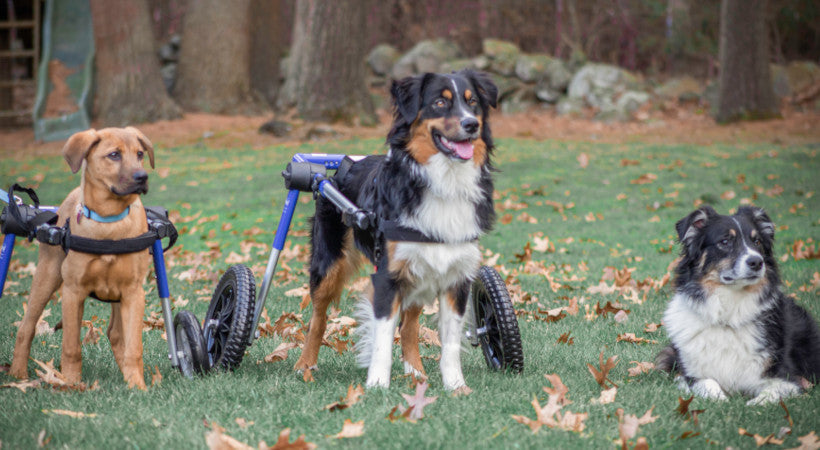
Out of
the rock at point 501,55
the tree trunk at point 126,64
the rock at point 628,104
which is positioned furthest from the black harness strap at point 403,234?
the rock at point 501,55

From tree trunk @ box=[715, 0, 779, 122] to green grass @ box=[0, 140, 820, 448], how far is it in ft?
10.7

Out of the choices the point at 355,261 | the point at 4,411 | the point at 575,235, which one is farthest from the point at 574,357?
the point at 575,235

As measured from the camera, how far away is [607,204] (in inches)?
493

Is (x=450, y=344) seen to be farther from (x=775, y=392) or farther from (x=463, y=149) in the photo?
(x=775, y=392)

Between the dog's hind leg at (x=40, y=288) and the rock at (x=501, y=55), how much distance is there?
807 inches

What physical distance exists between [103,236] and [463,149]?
2025 millimetres

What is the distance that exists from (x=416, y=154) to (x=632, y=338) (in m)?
2.36

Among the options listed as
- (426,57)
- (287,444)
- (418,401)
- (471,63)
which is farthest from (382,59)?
(287,444)

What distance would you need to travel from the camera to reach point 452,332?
461 cm

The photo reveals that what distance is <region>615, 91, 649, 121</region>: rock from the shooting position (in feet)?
67.8

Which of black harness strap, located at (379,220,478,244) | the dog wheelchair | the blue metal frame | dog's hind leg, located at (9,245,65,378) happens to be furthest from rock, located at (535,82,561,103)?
dog's hind leg, located at (9,245,65,378)

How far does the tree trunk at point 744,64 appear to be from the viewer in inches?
695

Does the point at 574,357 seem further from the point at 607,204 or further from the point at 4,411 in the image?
the point at 607,204

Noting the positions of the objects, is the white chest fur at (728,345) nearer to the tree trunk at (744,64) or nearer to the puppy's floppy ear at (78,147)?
the puppy's floppy ear at (78,147)
